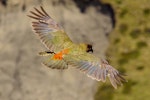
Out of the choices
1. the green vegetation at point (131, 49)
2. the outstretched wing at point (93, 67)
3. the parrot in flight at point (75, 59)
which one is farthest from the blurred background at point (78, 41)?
the outstretched wing at point (93, 67)

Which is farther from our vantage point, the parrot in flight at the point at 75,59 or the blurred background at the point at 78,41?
the blurred background at the point at 78,41

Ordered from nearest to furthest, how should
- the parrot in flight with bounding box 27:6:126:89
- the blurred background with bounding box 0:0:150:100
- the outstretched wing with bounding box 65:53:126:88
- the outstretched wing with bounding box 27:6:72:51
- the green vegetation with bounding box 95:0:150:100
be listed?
the outstretched wing with bounding box 65:53:126:88, the parrot in flight with bounding box 27:6:126:89, the outstretched wing with bounding box 27:6:72:51, the blurred background with bounding box 0:0:150:100, the green vegetation with bounding box 95:0:150:100

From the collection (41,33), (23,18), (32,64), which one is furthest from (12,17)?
(41,33)

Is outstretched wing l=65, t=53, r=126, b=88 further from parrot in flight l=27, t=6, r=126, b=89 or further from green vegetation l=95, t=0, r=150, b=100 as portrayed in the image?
green vegetation l=95, t=0, r=150, b=100

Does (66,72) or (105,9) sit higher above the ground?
(105,9)

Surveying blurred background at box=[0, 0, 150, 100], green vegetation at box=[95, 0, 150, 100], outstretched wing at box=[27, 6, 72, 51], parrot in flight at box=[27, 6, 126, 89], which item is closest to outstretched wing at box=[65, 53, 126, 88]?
parrot in flight at box=[27, 6, 126, 89]

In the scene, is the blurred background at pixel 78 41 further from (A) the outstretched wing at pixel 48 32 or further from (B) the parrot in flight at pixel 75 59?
(B) the parrot in flight at pixel 75 59

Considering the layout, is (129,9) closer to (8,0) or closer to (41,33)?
(8,0)
